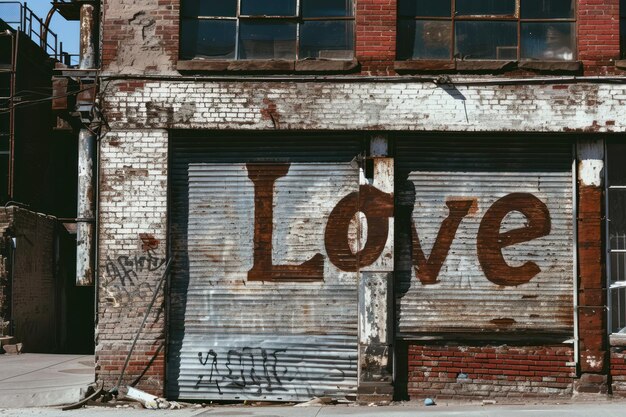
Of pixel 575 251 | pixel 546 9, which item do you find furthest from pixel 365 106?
pixel 575 251

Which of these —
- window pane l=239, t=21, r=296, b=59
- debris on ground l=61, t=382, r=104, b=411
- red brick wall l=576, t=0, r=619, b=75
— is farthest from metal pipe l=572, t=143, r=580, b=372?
debris on ground l=61, t=382, r=104, b=411

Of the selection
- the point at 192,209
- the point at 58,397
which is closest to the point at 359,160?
the point at 192,209

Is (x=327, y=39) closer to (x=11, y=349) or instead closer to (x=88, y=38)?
(x=88, y=38)

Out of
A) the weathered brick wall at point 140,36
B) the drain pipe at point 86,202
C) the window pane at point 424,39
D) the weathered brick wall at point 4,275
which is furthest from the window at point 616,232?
the weathered brick wall at point 4,275

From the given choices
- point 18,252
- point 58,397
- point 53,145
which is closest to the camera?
point 58,397

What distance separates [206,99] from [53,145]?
1385cm

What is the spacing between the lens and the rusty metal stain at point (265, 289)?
35.9 feet

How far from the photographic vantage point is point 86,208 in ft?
37.0

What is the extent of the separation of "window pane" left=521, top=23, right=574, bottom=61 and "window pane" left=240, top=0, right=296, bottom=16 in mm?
3232

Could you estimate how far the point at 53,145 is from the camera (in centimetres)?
2353

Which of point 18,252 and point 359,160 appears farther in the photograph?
point 18,252

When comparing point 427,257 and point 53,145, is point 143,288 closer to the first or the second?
point 427,257

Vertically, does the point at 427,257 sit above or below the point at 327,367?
above

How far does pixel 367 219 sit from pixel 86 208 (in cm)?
384
